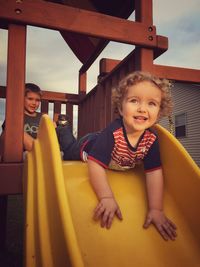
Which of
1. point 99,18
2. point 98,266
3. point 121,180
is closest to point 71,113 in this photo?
point 99,18

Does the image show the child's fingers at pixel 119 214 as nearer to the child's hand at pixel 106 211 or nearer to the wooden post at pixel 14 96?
the child's hand at pixel 106 211

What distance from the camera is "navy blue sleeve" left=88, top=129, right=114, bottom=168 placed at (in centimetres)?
140

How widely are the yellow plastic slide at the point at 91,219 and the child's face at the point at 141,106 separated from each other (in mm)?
193

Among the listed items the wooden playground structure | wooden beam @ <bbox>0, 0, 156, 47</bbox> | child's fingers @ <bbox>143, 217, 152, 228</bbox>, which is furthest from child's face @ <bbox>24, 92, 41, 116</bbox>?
child's fingers @ <bbox>143, 217, 152, 228</bbox>

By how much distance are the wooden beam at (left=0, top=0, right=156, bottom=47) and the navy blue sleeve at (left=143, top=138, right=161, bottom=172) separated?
3.08 feet

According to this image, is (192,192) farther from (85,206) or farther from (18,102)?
(18,102)

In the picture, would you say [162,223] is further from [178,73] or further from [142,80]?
[178,73]

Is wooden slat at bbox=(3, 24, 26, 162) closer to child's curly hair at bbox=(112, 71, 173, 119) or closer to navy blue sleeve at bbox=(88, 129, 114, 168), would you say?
navy blue sleeve at bbox=(88, 129, 114, 168)

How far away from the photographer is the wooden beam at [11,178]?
1.56 meters

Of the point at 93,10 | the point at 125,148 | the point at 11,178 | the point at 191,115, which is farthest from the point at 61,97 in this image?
the point at 191,115

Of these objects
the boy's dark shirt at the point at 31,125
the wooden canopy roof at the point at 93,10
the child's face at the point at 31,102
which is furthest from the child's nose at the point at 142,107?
the child's face at the point at 31,102

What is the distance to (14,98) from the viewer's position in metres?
1.65

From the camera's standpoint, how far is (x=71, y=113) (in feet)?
14.7

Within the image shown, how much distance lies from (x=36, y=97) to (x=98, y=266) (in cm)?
269
